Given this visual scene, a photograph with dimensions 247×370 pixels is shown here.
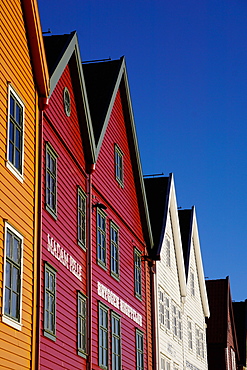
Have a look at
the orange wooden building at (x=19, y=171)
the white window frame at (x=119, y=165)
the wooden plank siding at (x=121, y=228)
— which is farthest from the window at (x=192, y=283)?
the orange wooden building at (x=19, y=171)

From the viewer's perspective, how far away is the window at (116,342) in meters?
26.5

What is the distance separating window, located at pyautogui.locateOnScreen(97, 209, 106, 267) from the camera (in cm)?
2567

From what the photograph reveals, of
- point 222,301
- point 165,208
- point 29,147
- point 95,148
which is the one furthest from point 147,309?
point 222,301

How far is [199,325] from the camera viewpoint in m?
47.4

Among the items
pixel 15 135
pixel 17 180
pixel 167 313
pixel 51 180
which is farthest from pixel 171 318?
pixel 15 135

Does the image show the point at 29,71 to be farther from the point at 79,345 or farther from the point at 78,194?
the point at 79,345

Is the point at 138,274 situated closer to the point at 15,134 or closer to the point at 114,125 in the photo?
the point at 114,125

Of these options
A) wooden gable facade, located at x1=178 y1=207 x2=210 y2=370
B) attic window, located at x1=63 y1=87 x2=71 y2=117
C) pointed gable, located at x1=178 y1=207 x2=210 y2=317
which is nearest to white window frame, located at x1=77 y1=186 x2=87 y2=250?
attic window, located at x1=63 y1=87 x2=71 y2=117

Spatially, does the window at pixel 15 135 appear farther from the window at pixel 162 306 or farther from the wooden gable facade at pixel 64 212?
the window at pixel 162 306

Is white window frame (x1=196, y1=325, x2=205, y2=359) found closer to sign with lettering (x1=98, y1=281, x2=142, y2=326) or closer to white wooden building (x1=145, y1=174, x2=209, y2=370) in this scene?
white wooden building (x1=145, y1=174, x2=209, y2=370)

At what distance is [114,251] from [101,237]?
190cm

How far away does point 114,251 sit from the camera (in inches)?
1101

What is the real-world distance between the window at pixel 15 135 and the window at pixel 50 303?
3123 mm

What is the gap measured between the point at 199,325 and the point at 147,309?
51.4 ft
